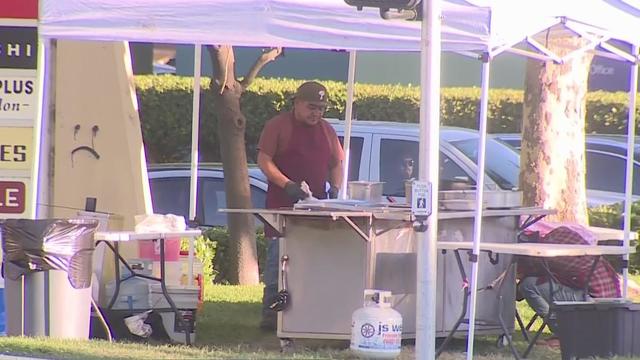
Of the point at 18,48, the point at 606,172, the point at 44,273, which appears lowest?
the point at 44,273

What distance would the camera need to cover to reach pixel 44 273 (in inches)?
338

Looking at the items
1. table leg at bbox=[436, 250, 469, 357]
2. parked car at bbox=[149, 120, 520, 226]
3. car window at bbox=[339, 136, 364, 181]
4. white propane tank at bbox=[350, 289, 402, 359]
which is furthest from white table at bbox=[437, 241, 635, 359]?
car window at bbox=[339, 136, 364, 181]

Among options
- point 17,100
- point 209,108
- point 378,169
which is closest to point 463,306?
point 17,100

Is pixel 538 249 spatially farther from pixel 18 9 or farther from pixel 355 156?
pixel 355 156

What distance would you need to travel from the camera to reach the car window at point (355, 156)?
12953 mm

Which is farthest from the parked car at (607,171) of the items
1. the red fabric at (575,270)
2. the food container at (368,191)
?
the food container at (368,191)

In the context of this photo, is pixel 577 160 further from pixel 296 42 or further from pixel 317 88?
pixel 296 42

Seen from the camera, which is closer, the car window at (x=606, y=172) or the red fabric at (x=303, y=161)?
the red fabric at (x=303, y=161)

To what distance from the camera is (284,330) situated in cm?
900

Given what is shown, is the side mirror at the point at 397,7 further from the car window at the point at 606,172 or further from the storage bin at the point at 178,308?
the car window at the point at 606,172

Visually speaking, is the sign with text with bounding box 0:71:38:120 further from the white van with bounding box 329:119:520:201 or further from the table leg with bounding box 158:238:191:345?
the white van with bounding box 329:119:520:201

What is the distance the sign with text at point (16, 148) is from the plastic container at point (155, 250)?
116 cm

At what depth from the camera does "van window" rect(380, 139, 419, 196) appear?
12797mm

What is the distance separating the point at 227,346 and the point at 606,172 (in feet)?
25.4
